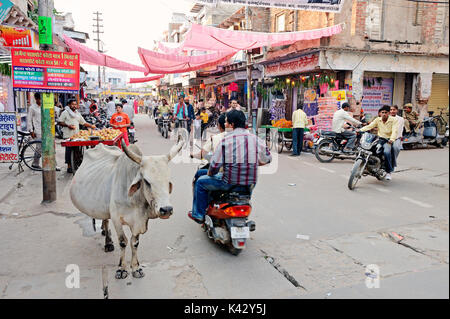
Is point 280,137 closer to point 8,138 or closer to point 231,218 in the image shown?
point 8,138

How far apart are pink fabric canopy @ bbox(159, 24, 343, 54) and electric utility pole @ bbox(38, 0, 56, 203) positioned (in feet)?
18.9

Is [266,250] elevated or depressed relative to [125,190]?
depressed

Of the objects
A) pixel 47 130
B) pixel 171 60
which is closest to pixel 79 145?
pixel 47 130

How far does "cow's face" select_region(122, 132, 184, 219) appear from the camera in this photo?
319 cm

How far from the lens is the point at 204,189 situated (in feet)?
14.6

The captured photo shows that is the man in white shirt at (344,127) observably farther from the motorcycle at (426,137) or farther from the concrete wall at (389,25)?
the concrete wall at (389,25)

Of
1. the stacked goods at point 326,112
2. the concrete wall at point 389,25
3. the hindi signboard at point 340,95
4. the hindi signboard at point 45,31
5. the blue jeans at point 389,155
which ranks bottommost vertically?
the blue jeans at point 389,155

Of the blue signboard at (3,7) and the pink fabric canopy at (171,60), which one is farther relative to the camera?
the pink fabric canopy at (171,60)

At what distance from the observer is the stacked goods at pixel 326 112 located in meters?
13.5

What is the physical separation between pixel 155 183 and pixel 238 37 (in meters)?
9.70

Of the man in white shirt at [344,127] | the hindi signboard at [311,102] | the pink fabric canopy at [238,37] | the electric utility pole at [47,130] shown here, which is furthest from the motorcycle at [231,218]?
the hindi signboard at [311,102]

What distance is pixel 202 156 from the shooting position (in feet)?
15.3

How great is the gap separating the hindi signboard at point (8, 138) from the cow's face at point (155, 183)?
16.9 ft

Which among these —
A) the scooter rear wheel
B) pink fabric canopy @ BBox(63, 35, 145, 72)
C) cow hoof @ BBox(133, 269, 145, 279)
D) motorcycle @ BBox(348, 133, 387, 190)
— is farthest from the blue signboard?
motorcycle @ BBox(348, 133, 387, 190)
